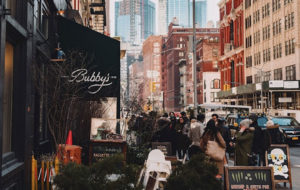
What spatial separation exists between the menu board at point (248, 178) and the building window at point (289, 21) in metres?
51.6

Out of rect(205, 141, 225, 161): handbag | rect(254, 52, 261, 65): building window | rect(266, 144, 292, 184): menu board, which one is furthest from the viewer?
rect(254, 52, 261, 65): building window

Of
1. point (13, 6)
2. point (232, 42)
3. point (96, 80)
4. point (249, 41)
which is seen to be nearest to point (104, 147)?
point (13, 6)

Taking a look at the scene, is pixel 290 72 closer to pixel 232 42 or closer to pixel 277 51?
pixel 277 51

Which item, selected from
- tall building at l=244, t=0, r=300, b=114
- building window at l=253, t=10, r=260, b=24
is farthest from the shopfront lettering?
building window at l=253, t=10, r=260, b=24

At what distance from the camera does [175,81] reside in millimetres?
159125

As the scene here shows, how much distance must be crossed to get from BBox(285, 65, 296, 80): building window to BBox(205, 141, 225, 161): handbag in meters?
48.4

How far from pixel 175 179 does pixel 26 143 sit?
3.61 meters

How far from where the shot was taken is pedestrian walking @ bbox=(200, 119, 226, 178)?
398 inches

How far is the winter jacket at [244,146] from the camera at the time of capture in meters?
10.4

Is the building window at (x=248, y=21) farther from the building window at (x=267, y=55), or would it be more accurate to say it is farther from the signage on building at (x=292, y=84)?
the signage on building at (x=292, y=84)

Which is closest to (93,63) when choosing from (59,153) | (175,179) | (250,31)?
(59,153)

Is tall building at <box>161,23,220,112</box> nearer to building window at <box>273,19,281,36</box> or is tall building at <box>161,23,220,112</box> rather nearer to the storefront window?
building window at <box>273,19,281,36</box>

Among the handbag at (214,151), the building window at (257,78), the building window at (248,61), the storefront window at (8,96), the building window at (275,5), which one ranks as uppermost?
the building window at (275,5)

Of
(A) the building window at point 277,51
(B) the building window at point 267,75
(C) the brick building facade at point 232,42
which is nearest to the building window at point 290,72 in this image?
(A) the building window at point 277,51
